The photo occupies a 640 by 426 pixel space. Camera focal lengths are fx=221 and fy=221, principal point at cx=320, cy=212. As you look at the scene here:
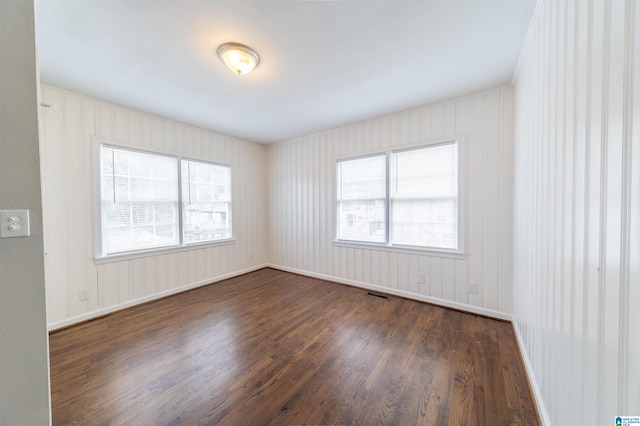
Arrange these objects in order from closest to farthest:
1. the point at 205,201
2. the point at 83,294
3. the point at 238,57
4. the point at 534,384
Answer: the point at 534,384, the point at 238,57, the point at 83,294, the point at 205,201

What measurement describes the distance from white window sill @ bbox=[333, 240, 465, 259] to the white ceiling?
6.46 feet

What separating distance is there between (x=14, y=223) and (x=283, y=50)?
2.05 m

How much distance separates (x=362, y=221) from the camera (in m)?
3.68

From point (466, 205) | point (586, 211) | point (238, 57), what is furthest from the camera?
point (466, 205)

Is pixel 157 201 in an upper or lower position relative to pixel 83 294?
upper

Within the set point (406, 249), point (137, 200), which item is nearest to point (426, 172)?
point (406, 249)

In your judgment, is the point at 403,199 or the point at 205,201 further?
the point at 205,201

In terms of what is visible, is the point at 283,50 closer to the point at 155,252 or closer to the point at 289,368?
the point at 289,368

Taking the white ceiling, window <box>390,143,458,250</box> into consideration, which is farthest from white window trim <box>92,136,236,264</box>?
window <box>390,143,458,250</box>

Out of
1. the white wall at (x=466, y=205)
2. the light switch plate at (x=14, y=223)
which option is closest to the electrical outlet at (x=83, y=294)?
the light switch plate at (x=14, y=223)

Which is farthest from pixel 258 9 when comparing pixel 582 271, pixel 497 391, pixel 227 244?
pixel 227 244

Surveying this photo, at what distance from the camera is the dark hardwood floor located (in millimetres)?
1403

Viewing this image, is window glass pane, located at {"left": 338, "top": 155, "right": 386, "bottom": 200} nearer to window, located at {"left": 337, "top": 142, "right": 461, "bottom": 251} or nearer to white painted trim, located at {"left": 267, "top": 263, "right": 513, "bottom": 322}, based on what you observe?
window, located at {"left": 337, "top": 142, "right": 461, "bottom": 251}

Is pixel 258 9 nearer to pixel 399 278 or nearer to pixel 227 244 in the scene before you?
pixel 399 278
